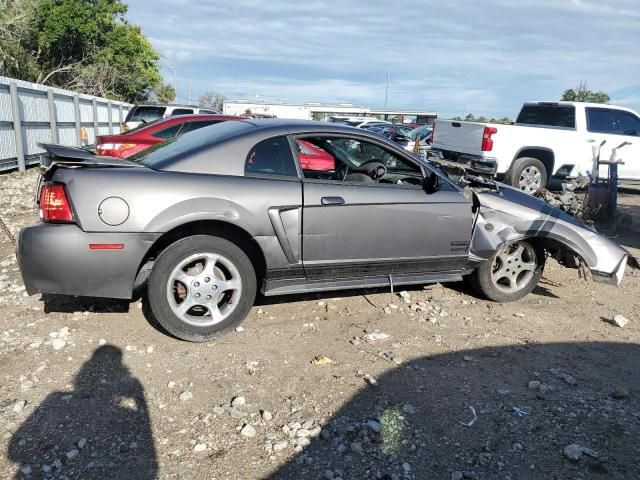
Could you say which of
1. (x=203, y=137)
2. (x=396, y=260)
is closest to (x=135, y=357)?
(x=203, y=137)

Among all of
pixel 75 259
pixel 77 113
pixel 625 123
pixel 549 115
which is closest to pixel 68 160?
pixel 75 259

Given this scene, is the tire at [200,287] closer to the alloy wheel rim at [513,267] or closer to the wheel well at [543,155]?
the alloy wheel rim at [513,267]

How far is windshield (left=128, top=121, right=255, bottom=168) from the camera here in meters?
3.84

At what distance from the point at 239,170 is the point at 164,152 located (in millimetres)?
703

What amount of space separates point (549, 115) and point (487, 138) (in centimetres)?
265

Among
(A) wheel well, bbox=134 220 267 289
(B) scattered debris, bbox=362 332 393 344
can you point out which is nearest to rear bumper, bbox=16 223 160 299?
(A) wheel well, bbox=134 220 267 289

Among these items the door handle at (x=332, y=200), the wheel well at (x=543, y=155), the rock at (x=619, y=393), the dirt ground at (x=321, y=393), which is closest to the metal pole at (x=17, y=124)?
the dirt ground at (x=321, y=393)

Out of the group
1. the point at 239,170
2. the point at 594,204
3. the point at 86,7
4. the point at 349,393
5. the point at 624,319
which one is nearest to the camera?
the point at 349,393

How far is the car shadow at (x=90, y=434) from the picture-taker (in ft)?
8.10

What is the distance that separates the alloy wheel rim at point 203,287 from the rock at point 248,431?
1121 mm

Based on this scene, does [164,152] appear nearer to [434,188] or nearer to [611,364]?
[434,188]

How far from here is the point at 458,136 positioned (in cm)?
1055

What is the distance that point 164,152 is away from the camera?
13.3ft

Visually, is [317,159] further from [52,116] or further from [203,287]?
[52,116]
